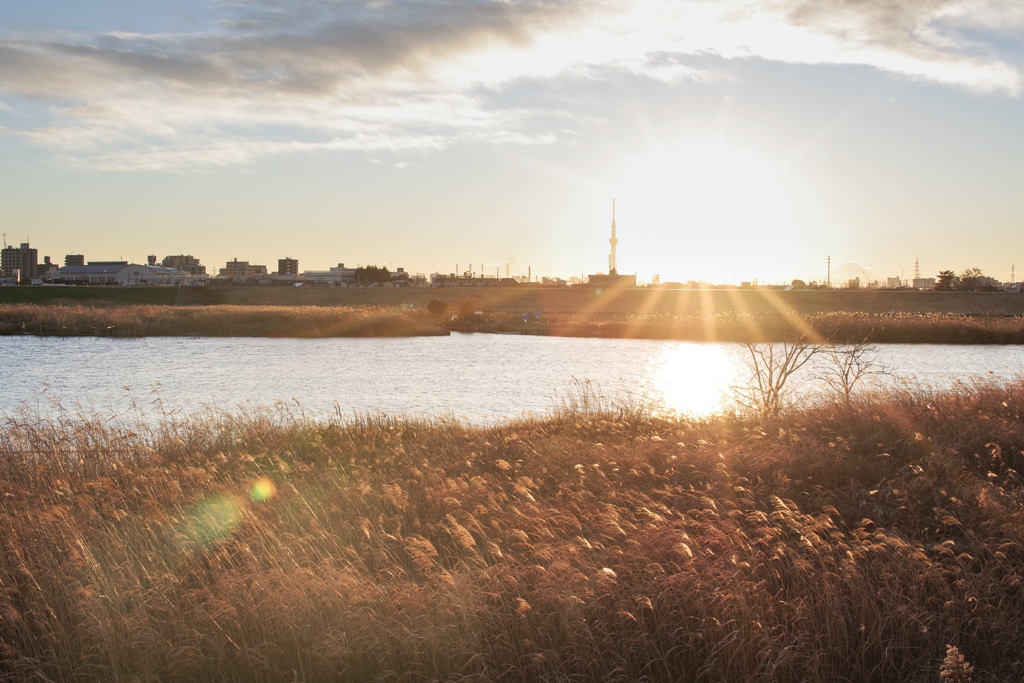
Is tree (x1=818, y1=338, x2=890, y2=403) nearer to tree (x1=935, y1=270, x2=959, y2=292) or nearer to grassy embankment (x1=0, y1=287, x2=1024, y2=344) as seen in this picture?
grassy embankment (x1=0, y1=287, x2=1024, y2=344)

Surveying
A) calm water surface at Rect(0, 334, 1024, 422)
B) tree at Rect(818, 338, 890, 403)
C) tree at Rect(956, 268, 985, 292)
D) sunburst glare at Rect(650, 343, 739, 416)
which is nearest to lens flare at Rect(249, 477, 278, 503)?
calm water surface at Rect(0, 334, 1024, 422)

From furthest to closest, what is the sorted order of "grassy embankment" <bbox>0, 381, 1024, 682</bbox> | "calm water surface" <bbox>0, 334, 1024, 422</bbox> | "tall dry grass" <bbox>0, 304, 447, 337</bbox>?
"tall dry grass" <bbox>0, 304, 447, 337</bbox> → "calm water surface" <bbox>0, 334, 1024, 422</bbox> → "grassy embankment" <bbox>0, 381, 1024, 682</bbox>

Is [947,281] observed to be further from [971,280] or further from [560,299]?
[560,299]

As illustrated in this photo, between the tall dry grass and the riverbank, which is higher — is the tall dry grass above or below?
below

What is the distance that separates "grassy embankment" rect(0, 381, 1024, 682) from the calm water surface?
10.6 meters

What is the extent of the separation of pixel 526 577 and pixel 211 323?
74.2m

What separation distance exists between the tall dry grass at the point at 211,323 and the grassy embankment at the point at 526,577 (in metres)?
63.9

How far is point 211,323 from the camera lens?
7744cm

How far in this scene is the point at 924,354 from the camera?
2286 inches

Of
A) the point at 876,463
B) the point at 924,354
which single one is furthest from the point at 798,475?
the point at 924,354

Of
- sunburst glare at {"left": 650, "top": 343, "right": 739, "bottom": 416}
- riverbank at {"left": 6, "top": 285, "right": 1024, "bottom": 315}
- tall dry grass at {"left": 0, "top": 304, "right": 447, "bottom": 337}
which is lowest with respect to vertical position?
sunburst glare at {"left": 650, "top": 343, "right": 739, "bottom": 416}

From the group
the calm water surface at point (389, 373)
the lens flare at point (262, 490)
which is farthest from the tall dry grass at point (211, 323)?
the lens flare at point (262, 490)

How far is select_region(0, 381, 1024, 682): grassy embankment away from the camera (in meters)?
7.80

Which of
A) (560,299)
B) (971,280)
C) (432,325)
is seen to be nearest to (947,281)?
(971,280)
